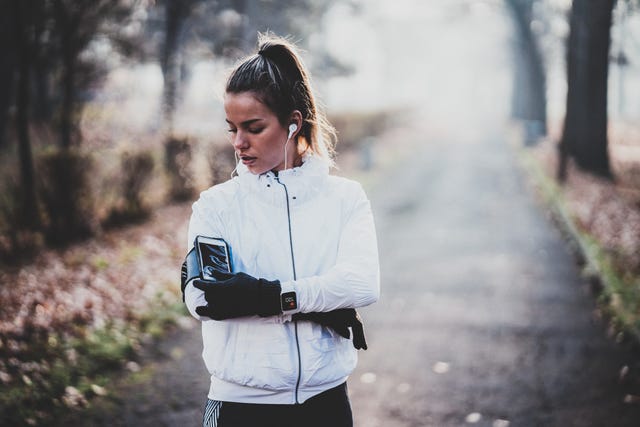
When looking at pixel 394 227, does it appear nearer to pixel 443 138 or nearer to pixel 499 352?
pixel 499 352

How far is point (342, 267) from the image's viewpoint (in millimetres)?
2029

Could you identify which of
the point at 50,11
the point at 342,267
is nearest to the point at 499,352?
the point at 342,267

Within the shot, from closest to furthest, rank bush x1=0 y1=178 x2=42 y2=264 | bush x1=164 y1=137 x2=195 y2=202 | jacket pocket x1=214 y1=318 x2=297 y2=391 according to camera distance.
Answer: jacket pocket x1=214 y1=318 x2=297 y2=391 → bush x1=0 y1=178 x2=42 y2=264 → bush x1=164 y1=137 x2=195 y2=202

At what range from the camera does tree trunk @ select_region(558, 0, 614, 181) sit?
14.8m

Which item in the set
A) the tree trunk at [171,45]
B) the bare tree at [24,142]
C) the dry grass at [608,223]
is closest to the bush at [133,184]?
the bare tree at [24,142]

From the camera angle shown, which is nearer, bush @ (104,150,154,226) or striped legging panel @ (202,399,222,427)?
striped legging panel @ (202,399,222,427)

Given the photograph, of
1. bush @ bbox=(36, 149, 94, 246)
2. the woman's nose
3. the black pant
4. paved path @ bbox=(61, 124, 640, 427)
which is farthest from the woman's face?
bush @ bbox=(36, 149, 94, 246)

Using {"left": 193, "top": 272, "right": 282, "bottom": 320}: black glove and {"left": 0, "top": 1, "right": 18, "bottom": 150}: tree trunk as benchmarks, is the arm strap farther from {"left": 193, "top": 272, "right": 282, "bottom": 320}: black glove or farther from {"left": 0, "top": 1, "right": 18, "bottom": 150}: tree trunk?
{"left": 0, "top": 1, "right": 18, "bottom": 150}: tree trunk

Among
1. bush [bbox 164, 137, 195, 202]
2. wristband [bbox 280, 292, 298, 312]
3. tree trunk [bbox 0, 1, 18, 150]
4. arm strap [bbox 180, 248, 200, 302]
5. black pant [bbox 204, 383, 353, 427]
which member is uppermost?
tree trunk [bbox 0, 1, 18, 150]

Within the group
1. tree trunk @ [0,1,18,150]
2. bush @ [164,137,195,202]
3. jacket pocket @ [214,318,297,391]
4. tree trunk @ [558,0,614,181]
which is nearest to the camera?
jacket pocket @ [214,318,297,391]

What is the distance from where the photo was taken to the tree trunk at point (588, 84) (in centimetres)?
1483

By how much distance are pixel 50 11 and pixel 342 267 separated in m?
11.0

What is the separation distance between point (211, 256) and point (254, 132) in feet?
1.51

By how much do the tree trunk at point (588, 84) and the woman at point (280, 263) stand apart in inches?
557
